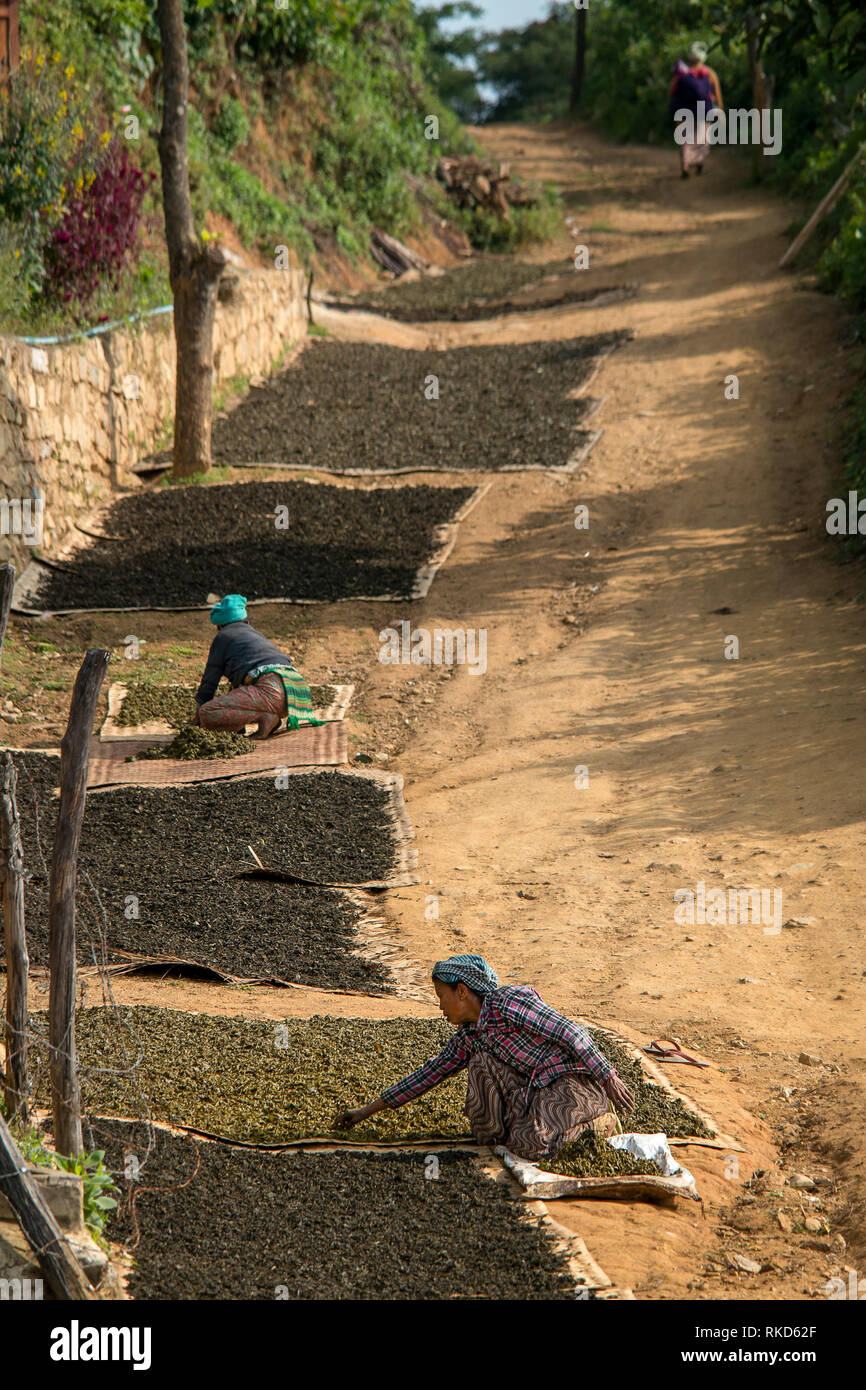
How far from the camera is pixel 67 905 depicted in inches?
155

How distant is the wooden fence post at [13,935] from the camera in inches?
156

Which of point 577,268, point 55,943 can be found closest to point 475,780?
point 55,943

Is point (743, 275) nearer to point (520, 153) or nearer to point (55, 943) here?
point (520, 153)

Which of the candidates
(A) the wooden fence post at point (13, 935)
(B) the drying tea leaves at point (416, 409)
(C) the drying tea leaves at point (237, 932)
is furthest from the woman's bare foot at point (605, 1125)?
(B) the drying tea leaves at point (416, 409)

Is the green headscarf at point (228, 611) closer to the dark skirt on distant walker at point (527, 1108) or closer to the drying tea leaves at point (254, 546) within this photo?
the drying tea leaves at point (254, 546)

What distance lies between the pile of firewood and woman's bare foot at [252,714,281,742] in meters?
20.8

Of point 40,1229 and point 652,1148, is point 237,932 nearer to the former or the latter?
point 652,1148

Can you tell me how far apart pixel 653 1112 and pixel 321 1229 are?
62.6 inches

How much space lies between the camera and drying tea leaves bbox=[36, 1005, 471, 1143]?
4969mm

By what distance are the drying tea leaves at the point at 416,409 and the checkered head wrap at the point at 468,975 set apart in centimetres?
805

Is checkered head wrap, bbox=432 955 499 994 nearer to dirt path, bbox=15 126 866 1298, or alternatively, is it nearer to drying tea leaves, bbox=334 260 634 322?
dirt path, bbox=15 126 866 1298

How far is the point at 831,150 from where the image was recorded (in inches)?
876

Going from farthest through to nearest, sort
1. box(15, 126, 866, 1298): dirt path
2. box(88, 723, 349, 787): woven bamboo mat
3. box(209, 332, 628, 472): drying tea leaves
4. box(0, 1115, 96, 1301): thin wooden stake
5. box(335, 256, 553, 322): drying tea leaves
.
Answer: box(335, 256, 553, 322): drying tea leaves → box(209, 332, 628, 472): drying tea leaves → box(88, 723, 349, 787): woven bamboo mat → box(15, 126, 866, 1298): dirt path → box(0, 1115, 96, 1301): thin wooden stake

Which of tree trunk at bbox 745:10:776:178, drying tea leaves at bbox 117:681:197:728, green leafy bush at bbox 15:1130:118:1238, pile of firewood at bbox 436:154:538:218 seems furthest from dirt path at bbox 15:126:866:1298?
pile of firewood at bbox 436:154:538:218
